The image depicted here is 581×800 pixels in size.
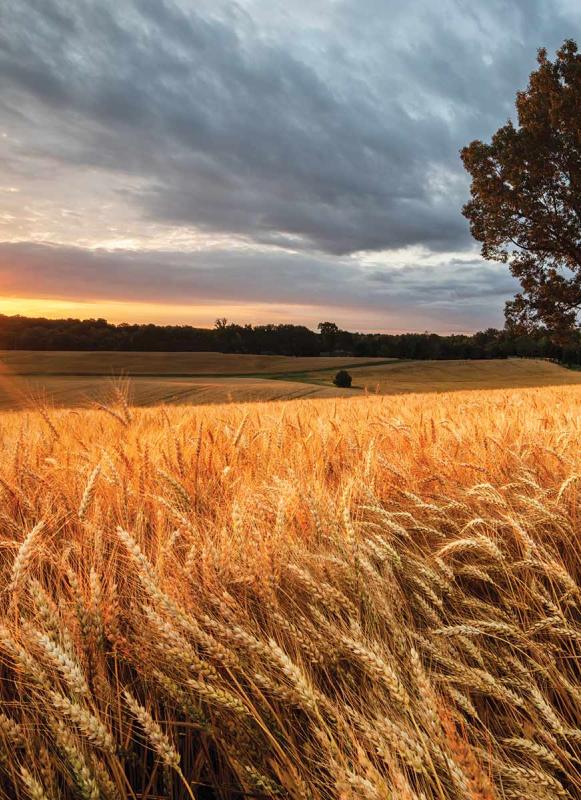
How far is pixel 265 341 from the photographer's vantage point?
313 ft

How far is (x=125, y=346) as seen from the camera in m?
89.6

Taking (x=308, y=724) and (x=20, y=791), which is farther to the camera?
(x=308, y=724)

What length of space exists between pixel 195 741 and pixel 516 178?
1051 inches

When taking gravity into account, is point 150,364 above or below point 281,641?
below

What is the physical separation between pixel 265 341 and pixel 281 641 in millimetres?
94974

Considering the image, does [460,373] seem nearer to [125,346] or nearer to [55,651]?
[125,346]

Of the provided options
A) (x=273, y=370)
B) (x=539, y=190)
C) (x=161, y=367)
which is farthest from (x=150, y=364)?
(x=539, y=190)

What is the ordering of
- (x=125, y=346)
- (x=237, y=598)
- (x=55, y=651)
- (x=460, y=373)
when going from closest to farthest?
(x=55, y=651)
(x=237, y=598)
(x=460, y=373)
(x=125, y=346)

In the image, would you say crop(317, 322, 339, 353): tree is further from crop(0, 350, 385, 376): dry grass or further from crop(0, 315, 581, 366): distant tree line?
crop(0, 350, 385, 376): dry grass

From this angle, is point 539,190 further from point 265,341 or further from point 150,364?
point 265,341

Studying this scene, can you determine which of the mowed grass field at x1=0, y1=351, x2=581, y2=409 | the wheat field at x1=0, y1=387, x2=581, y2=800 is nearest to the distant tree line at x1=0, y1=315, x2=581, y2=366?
the mowed grass field at x1=0, y1=351, x2=581, y2=409

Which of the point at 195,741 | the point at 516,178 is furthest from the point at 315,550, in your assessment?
the point at 516,178

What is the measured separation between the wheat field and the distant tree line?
92.6 m

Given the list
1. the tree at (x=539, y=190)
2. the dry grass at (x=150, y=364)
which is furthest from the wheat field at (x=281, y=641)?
the dry grass at (x=150, y=364)
